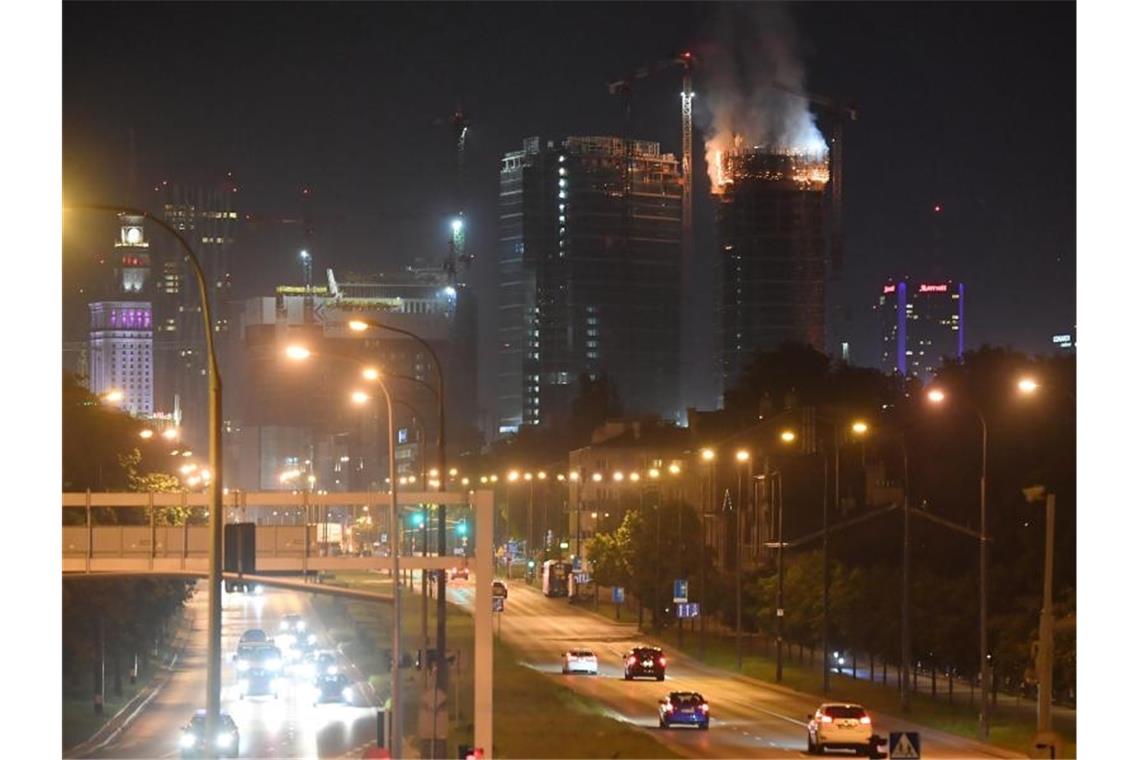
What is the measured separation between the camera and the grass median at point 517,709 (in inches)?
1999

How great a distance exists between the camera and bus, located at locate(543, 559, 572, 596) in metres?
152

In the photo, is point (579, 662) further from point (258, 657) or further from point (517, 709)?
point (517, 709)

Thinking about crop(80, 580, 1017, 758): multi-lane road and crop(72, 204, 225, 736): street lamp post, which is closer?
crop(72, 204, 225, 736): street lamp post

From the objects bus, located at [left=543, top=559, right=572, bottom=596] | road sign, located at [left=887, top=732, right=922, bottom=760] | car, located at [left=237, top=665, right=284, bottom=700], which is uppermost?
road sign, located at [left=887, top=732, right=922, bottom=760]

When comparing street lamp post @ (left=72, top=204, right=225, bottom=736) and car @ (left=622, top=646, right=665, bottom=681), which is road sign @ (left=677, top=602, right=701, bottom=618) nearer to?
car @ (left=622, top=646, right=665, bottom=681)

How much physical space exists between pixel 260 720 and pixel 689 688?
19.9 m

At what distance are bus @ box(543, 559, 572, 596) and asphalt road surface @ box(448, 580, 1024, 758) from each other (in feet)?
57.2

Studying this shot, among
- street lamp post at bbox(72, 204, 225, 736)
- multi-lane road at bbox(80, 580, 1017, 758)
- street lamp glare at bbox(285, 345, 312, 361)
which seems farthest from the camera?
multi-lane road at bbox(80, 580, 1017, 758)

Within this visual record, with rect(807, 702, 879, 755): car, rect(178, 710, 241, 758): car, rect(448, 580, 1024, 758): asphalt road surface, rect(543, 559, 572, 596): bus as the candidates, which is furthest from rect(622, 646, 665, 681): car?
rect(543, 559, 572, 596): bus

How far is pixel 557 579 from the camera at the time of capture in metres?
152

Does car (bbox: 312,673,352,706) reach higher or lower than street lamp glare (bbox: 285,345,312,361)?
lower

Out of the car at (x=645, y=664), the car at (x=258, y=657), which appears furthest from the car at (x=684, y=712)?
the car at (x=258, y=657)

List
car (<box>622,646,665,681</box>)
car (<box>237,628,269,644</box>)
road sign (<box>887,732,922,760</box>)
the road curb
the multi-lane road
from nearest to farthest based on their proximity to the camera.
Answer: road sign (<box>887,732,922,760</box>)
the multi-lane road
the road curb
car (<box>622,646,665,681</box>)
car (<box>237,628,269,644</box>)

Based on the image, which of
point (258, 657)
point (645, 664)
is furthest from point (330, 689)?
point (645, 664)
